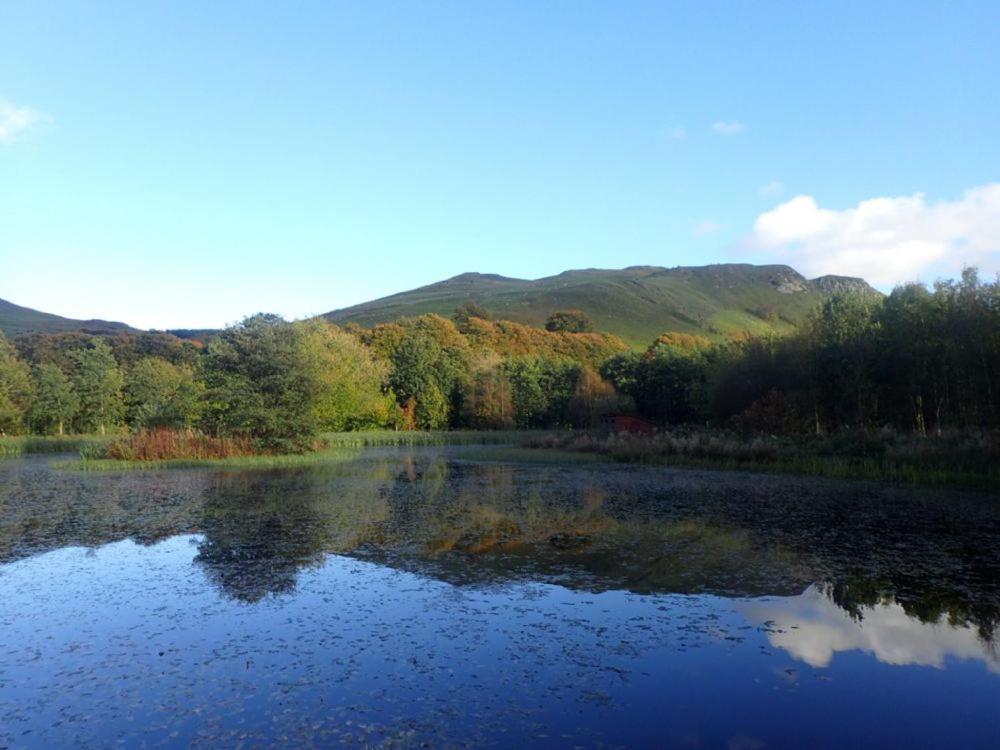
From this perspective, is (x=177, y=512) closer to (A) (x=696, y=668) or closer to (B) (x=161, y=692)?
(B) (x=161, y=692)

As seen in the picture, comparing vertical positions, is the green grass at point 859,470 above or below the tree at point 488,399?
below

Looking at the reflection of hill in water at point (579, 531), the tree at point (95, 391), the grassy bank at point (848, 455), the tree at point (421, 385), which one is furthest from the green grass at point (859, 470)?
the tree at point (95, 391)

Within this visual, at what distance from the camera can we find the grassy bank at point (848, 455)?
55.7 feet

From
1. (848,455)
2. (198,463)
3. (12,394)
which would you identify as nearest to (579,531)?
(848,455)

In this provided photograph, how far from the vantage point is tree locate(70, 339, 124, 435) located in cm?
5041

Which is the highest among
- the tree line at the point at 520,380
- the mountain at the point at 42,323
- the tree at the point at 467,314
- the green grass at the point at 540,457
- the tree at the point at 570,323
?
the mountain at the point at 42,323

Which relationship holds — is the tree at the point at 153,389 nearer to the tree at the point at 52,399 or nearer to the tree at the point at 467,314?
the tree at the point at 52,399

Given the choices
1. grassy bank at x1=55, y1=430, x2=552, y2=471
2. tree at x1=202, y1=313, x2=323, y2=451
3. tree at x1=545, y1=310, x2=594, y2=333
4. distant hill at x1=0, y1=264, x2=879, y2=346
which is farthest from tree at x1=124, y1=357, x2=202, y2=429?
tree at x1=545, y1=310, x2=594, y2=333

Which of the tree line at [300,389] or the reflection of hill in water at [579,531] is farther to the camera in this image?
the tree line at [300,389]

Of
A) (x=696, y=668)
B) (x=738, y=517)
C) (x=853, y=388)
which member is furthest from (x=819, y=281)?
(x=696, y=668)

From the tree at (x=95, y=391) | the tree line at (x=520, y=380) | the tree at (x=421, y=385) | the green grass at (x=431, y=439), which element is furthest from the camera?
the tree at (x=421, y=385)

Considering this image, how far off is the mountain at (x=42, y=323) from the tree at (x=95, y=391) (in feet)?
195

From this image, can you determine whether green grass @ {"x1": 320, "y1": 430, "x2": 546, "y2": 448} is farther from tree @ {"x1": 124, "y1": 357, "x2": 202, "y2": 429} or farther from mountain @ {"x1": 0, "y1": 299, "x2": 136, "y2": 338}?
mountain @ {"x1": 0, "y1": 299, "x2": 136, "y2": 338}

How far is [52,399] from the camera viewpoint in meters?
48.0
